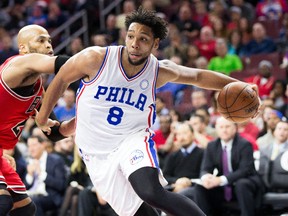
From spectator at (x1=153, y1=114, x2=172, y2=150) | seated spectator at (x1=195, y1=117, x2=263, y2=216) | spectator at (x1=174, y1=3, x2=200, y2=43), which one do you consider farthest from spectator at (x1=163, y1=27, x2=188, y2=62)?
seated spectator at (x1=195, y1=117, x2=263, y2=216)

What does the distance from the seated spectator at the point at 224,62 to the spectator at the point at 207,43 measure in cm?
55

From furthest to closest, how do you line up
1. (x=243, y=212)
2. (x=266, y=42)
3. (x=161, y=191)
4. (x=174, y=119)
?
(x=266, y=42) → (x=174, y=119) → (x=243, y=212) → (x=161, y=191)

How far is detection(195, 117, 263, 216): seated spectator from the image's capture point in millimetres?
7641

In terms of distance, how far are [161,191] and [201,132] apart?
466 cm

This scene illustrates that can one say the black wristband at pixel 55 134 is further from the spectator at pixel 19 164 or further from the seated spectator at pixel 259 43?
the seated spectator at pixel 259 43

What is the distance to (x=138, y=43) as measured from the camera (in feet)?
16.2

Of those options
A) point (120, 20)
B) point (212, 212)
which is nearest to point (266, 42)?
point (120, 20)

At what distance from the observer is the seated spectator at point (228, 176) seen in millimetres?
7641

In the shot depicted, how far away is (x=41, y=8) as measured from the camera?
621 inches

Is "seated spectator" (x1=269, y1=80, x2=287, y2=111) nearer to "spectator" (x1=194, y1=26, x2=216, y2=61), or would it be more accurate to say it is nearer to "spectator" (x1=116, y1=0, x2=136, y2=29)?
"spectator" (x1=194, y1=26, x2=216, y2=61)

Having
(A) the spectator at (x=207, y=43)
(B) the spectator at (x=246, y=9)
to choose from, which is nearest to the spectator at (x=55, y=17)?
(A) the spectator at (x=207, y=43)

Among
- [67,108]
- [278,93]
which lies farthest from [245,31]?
[67,108]

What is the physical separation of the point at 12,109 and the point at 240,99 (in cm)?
189

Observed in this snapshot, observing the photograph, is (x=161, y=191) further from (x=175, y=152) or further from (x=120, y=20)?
(x=120, y=20)
